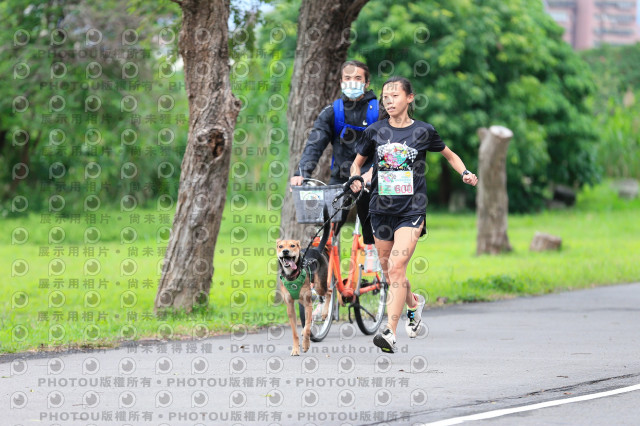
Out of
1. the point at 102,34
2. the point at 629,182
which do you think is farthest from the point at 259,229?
the point at 629,182

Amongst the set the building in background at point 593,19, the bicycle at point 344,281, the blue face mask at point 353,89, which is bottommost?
Result: the bicycle at point 344,281

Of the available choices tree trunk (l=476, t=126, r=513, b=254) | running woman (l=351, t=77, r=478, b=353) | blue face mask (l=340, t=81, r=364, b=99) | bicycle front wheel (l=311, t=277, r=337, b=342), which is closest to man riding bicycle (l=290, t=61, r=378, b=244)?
blue face mask (l=340, t=81, r=364, b=99)

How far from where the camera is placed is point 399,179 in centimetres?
839

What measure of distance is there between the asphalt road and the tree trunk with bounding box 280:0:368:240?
272 cm

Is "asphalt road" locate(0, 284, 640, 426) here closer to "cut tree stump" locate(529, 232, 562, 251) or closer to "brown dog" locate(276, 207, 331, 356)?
"brown dog" locate(276, 207, 331, 356)

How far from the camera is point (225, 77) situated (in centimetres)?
1166

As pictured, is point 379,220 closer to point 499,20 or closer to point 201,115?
point 201,115

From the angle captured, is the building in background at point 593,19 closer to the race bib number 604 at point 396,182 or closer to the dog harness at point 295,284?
the race bib number 604 at point 396,182

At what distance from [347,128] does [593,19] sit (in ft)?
485

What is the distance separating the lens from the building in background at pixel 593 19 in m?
148

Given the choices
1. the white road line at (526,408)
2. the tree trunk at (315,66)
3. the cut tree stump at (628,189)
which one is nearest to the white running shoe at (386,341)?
the white road line at (526,408)

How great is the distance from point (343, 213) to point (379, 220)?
64 centimetres

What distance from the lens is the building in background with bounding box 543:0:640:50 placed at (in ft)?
486

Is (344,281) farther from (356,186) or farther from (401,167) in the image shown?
(401,167)
